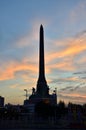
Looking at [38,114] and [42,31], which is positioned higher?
[42,31]

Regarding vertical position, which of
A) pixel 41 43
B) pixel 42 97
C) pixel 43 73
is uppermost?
pixel 41 43

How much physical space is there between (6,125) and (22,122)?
7.67 metres

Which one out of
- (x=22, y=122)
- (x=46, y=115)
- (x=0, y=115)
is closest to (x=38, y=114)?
(x=46, y=115)

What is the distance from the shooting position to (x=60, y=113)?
13300 centimetres

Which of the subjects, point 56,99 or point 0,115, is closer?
point 0,115

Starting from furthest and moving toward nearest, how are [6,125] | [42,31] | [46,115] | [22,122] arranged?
[42,31], [46,115], [22,122], [6,125]

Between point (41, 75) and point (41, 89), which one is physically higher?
point (41, 75)

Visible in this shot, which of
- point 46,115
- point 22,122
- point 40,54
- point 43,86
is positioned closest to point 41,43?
point 40,54

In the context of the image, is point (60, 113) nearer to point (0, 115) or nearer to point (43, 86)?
point (0, 115)

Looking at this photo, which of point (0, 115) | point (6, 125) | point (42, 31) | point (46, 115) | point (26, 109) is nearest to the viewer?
point (6, 125)

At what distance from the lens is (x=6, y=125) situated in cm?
8256

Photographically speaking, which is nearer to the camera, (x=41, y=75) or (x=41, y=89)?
(x=41, y=75)

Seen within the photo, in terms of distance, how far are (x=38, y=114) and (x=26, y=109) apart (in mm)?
52527

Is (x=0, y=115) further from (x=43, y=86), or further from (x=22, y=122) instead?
(x=43, y=86)
